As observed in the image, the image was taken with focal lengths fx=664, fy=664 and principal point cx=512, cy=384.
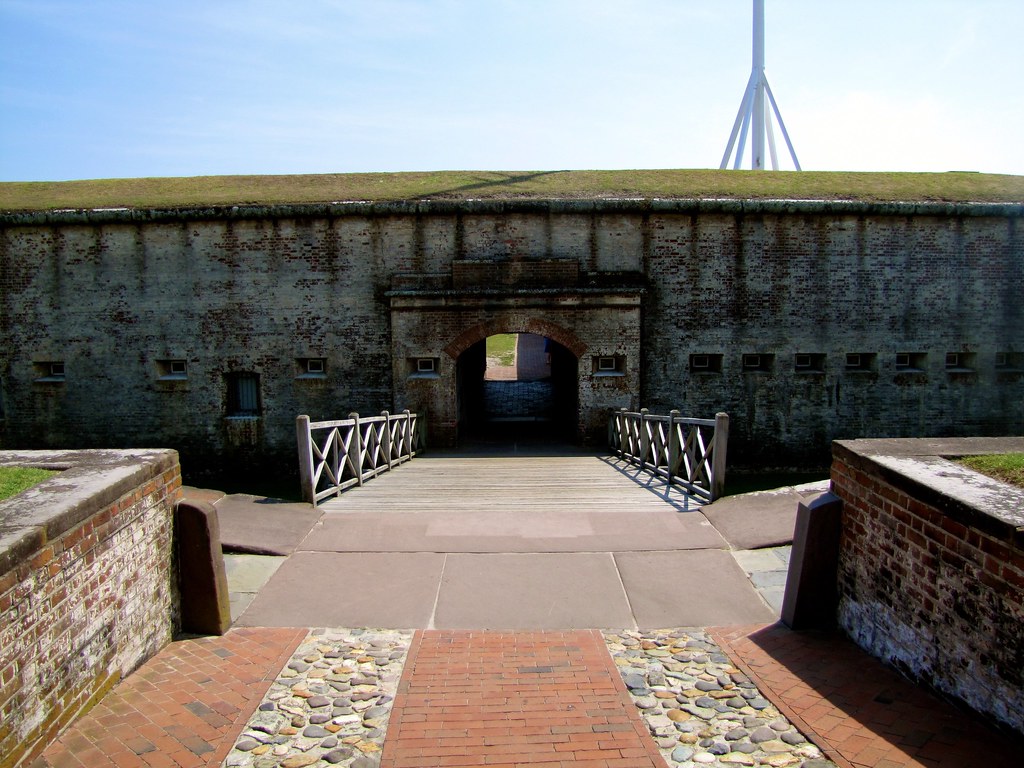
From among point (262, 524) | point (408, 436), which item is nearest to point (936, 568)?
point (262, 524)

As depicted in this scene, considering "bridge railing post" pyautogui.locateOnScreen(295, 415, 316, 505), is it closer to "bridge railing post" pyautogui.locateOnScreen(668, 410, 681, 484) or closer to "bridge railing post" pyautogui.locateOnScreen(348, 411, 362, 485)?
"bridge railing post" pyautogui.locateOnScreen(348, 411, 362, 485)

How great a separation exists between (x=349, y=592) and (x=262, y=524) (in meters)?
1.66

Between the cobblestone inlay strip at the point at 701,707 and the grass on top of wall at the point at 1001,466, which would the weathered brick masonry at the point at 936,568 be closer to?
the grass on top of wall at the point at 1001,466

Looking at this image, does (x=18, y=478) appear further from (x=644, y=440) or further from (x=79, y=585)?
(x=644, y=440)

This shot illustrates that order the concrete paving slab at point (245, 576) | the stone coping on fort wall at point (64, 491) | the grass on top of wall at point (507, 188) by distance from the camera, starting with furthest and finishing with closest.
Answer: the grass on top of wall at point (507, 188) < the concrete paving slab at point (245, 576) < the stone coping on fort wall at point (64, 491)

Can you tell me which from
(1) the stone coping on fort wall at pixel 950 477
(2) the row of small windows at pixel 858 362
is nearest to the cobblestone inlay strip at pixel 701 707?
(1) the stone coping on fort wall at pixel 950 477

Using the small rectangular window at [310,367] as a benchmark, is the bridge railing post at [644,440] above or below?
below

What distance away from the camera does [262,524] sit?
6195 mm

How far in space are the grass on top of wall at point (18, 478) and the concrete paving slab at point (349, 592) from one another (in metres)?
1.54

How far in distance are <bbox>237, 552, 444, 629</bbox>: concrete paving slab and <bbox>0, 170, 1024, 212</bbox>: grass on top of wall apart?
9887 millimetres

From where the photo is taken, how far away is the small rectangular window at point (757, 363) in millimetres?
13844

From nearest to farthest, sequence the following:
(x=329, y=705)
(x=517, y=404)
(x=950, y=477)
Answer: (x=329, y=705) < (x=950, y=477) < (x=517, y=404)

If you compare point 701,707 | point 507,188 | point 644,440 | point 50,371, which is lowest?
point 701,707

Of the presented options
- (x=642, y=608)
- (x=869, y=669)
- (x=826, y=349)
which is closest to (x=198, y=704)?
(x=642, y=608)
